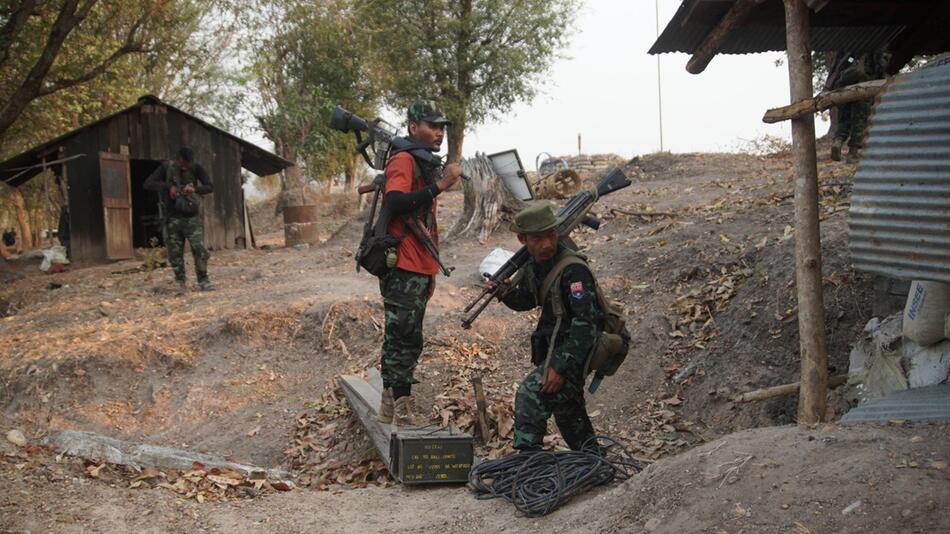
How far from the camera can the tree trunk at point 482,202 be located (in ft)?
41.4

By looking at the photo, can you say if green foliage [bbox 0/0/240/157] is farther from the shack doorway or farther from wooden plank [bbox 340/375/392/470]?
wooden plank [bbox 340/375/392/470]

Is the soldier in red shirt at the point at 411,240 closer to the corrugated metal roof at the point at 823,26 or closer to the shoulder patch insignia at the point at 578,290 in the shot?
the shoulder patch insignia at the point at 578,290

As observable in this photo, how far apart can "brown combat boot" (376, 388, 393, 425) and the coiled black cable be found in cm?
107

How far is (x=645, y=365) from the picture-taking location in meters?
7.26

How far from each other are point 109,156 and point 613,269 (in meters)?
11.7

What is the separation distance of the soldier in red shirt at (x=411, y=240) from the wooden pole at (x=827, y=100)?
2208 mm

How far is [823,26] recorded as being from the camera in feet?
21.8

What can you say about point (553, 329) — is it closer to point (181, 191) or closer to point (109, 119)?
point (181, 191)

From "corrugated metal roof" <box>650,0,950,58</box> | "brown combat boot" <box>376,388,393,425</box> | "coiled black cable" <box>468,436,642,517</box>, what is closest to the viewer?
"coiled black cable" <box>468,436,642,517</box>

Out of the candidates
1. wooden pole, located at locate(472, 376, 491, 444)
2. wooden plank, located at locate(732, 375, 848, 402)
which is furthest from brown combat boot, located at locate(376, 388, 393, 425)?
wooden plank, located at locate(732, 375, 848, 402)

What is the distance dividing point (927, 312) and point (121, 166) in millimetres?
15668

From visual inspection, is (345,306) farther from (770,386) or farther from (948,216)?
(948,216)

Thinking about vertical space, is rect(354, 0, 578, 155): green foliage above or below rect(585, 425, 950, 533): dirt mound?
above

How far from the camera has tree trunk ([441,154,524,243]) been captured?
12633 mm
